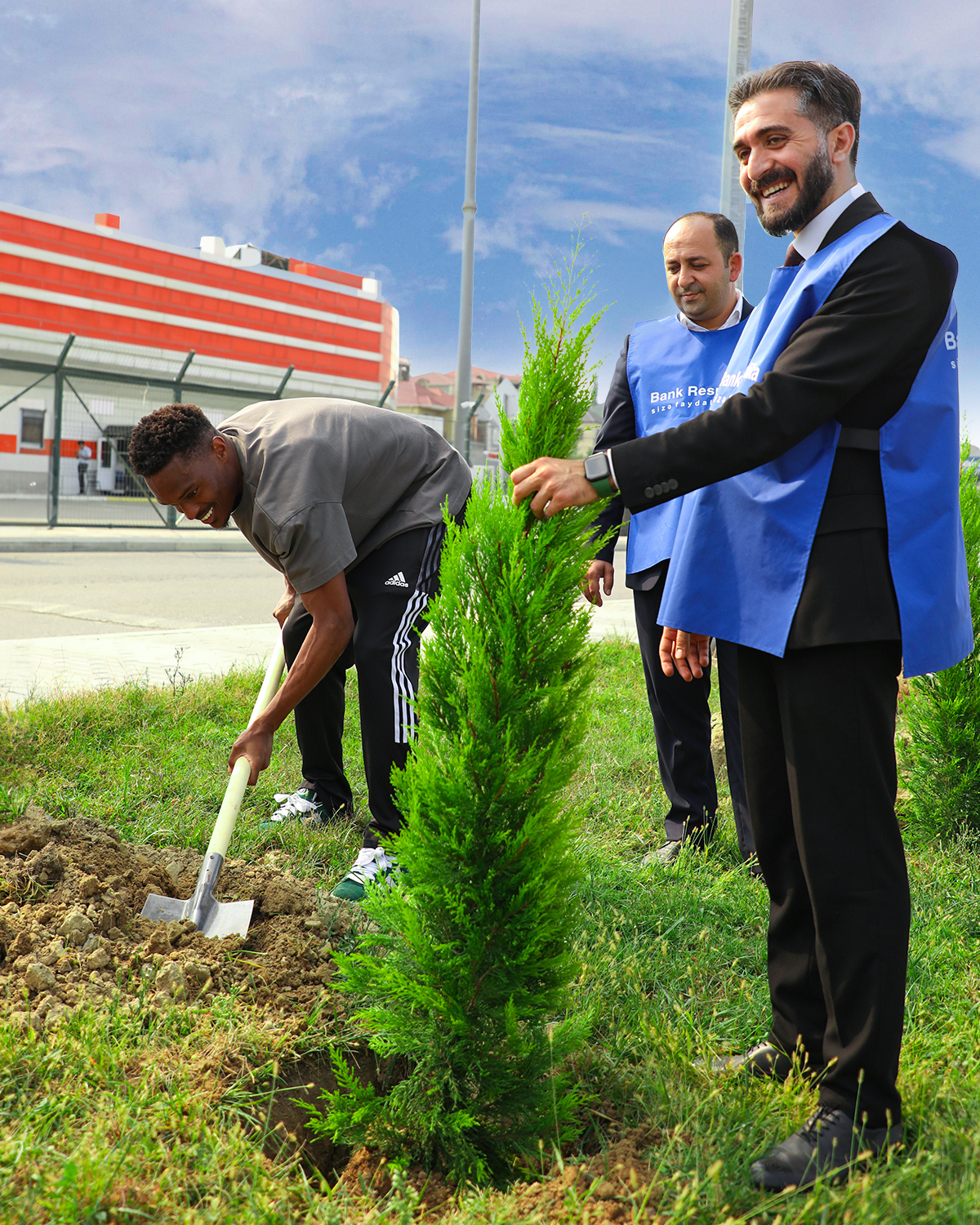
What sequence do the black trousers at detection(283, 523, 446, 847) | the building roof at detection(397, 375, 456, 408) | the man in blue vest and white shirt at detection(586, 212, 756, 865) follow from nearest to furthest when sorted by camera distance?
1. the black trousers at detection(283, 523, 446, 847)
2. the man in blue vest and white shirt at detection(586, 212, 756, 865)
3. the building roof at detection(397, 375, 456, 408)

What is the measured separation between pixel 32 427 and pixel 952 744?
28.1 metres

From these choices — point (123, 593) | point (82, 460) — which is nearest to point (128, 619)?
point (123, 593)

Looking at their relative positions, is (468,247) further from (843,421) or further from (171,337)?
(171,337)

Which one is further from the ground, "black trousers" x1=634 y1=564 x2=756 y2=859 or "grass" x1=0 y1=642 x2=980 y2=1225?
"black trousers" x1=634 y1=564 x2=756 y2=859

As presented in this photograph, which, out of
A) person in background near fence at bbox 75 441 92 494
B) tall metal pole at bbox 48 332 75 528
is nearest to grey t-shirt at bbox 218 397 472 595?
tall metal pole at bbox 48 332 75 528

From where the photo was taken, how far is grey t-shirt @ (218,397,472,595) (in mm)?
3117

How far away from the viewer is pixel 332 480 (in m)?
3.29

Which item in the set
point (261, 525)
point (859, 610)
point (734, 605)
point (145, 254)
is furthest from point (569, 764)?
point (145, 254)

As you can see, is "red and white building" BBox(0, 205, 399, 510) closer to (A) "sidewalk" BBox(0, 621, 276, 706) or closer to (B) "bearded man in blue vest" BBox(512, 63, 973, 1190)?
(A) "sidewalk" BBox(0, 621, 276, 706)

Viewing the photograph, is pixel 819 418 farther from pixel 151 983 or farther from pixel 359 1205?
pixel 151 983

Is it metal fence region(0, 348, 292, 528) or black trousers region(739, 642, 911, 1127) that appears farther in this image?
metal fence region(0, 348, 292, 528)

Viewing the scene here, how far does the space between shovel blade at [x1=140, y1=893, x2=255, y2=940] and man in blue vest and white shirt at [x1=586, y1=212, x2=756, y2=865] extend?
61.3 inches

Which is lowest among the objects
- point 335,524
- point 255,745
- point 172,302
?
point 255,745

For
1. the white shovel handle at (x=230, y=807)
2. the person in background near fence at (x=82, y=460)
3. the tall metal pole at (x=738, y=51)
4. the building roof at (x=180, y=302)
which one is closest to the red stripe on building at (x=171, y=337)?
the building roof at (x=180, y=302)
